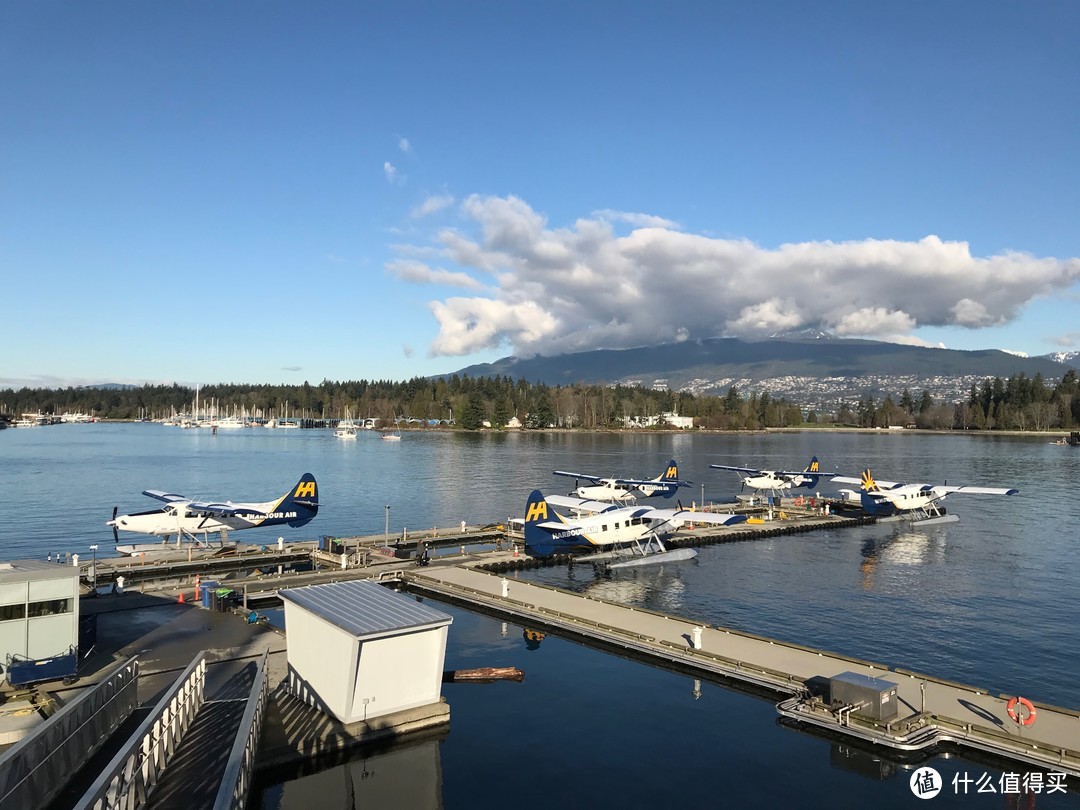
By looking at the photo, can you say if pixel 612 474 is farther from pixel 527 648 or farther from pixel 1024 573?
pixel 527 648

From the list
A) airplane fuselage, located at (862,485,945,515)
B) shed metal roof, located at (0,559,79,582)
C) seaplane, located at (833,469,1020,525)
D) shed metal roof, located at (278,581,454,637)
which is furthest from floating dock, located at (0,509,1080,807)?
seaplane, located at (833,469,1020,525)

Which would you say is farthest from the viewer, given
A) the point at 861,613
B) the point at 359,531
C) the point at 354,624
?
the point at 359,531

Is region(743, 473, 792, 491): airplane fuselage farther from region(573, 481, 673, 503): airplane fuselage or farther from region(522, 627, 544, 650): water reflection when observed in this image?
region(522, 627, 544, 650): water reflection

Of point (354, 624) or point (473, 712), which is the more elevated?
point (354, 624)

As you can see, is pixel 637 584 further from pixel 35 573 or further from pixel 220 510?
pixel 35 573

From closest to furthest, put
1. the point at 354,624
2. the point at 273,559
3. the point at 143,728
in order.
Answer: the point at 143,728 < the point at 354,624 < the point at 273,559

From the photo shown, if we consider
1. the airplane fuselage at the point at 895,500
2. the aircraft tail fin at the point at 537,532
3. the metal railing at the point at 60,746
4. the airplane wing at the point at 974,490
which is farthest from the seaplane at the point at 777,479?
the metal railing at the point at 60,746

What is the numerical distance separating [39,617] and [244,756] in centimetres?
1006

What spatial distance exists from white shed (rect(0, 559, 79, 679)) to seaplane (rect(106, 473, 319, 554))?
25191 millimetres

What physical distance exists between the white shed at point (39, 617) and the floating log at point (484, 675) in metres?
11.5

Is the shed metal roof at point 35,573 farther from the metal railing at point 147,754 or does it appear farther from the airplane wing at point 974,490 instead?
the airplane wing at point 974,490

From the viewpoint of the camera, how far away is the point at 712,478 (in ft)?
342

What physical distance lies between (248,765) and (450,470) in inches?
3732

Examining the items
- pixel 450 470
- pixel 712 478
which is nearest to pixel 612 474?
pixel 712 478
